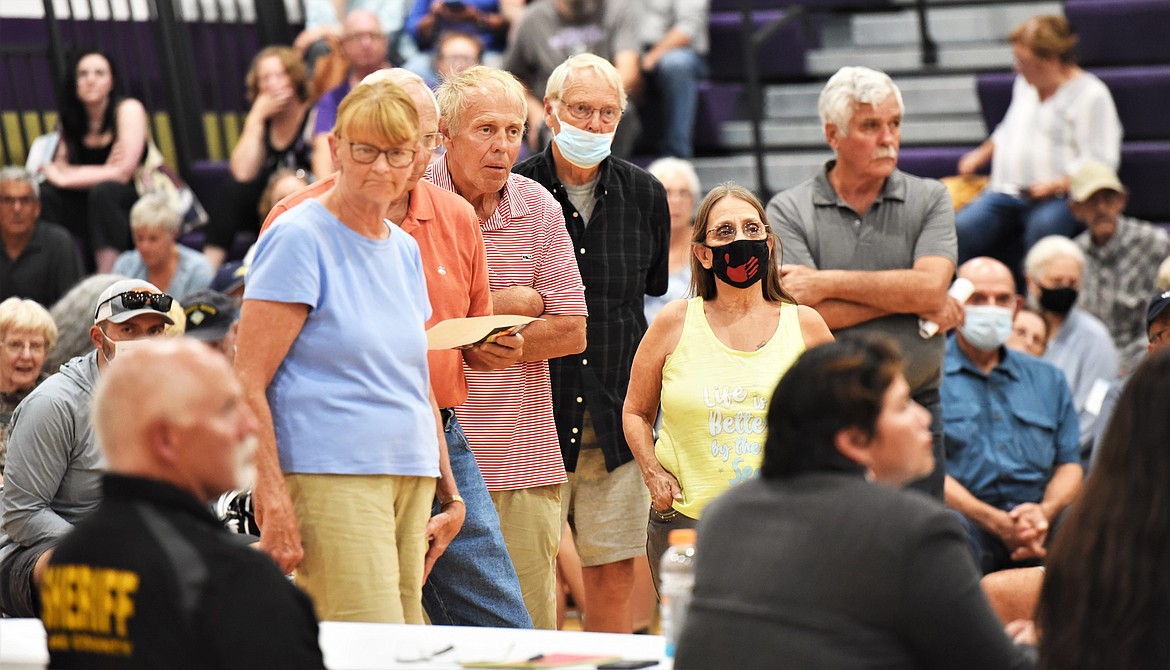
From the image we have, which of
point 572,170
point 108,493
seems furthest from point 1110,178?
point 108,493

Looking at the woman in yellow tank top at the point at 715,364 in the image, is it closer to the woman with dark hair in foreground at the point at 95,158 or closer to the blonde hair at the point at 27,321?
the blonde hair at the point at 27,321

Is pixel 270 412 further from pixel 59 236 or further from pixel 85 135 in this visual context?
pixel 85 135

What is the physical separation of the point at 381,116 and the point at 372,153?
0.22 ft

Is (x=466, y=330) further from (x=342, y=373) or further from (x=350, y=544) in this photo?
(x=350, y=544)

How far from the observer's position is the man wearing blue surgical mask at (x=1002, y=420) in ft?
17.1

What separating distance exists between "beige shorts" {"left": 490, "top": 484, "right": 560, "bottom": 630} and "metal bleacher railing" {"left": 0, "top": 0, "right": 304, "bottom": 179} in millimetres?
5222

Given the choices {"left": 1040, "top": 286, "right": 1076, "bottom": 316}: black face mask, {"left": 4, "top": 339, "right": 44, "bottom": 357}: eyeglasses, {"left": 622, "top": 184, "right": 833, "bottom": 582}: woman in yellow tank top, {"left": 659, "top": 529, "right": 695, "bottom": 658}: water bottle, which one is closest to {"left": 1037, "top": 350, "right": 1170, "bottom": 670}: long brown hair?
{"left": 659, "top": 529, "right": 695, "bottom": 658}: water bottle

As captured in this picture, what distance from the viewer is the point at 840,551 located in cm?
207

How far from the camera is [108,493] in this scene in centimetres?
206

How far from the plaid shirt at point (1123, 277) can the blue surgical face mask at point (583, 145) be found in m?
3.00

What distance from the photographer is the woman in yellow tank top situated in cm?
343

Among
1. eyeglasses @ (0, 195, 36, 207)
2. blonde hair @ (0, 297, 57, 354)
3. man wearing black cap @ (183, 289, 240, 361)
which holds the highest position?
eyeglasses @ (0, 195, 36, 207)

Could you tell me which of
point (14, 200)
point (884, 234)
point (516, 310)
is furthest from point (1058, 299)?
point (14, 200)

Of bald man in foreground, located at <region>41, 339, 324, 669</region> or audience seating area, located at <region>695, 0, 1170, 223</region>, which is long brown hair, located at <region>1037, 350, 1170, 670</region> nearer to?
bald man in foreground, located at <region>41, 339, 324, 669</region>
